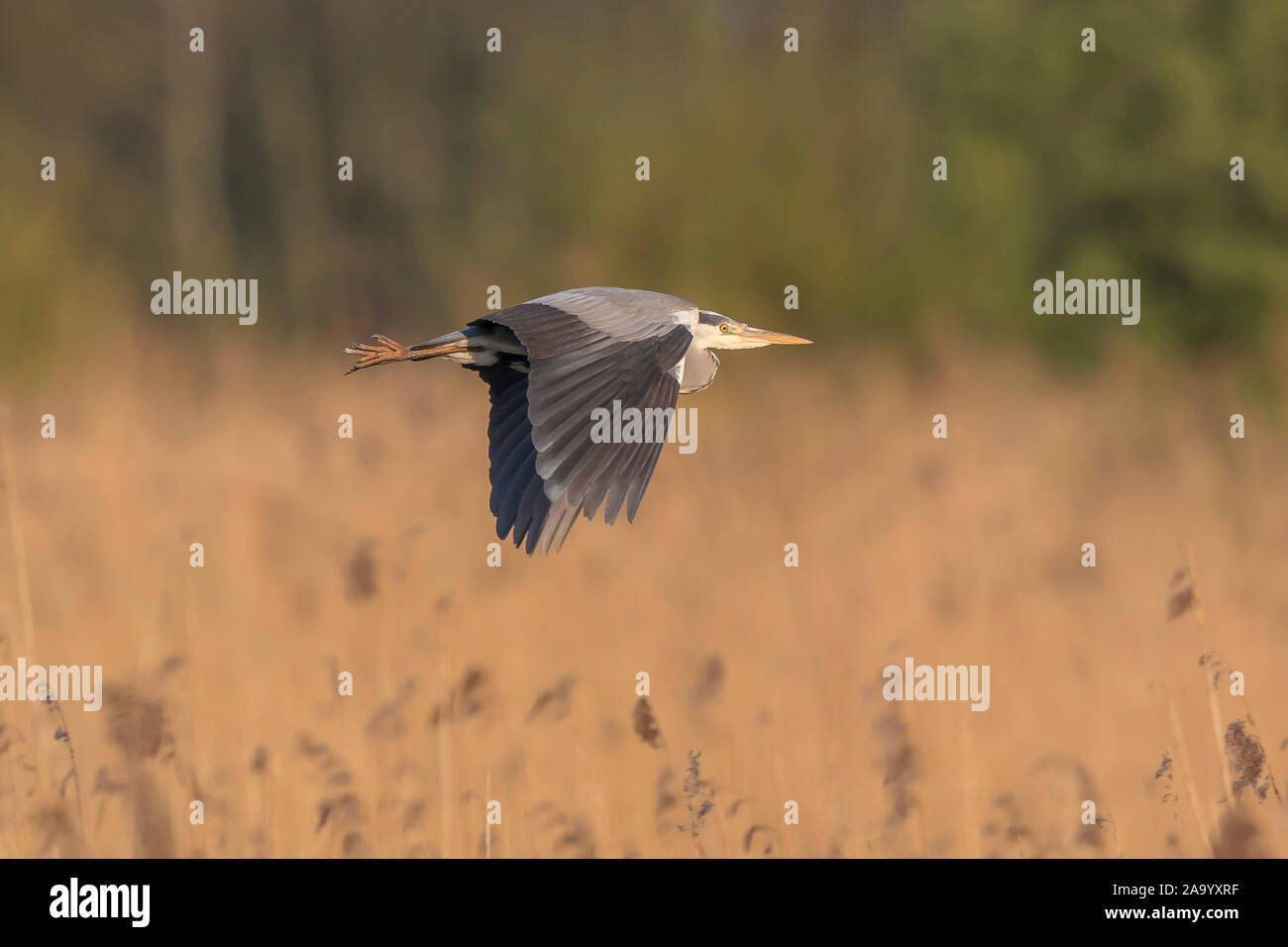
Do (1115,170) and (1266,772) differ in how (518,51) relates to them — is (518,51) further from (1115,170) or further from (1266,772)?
(1266,772)

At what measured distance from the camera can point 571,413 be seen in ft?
10.5

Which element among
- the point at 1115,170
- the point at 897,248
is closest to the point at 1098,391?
the point at 897,248

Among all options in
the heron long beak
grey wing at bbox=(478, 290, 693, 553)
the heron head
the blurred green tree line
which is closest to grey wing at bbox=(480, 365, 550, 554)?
grey wing at bbox=(478, 290, 693, 553)

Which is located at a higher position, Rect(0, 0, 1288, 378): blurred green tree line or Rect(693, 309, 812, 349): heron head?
Rect(0, 0, 1288, 378): blurred green tree line

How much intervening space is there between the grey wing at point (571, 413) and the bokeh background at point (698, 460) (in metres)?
0.42

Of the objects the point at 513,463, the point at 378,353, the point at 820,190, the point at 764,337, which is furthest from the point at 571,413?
the point at 820,190

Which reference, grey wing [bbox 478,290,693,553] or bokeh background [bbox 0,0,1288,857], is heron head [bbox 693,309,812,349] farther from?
bokeh background [bbox 0,0,1288,857]

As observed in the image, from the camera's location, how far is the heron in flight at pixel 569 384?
10.1ft

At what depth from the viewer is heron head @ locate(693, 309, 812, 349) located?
161 inches

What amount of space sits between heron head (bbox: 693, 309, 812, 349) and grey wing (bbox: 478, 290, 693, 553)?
35cm

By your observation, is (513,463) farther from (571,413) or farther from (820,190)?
(820,190)

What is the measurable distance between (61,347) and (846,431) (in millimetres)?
4875

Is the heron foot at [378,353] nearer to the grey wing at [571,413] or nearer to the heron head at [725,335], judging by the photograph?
the grey wing at [571,413]

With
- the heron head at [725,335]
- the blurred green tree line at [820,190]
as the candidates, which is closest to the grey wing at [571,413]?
the heron head at [725,335]
